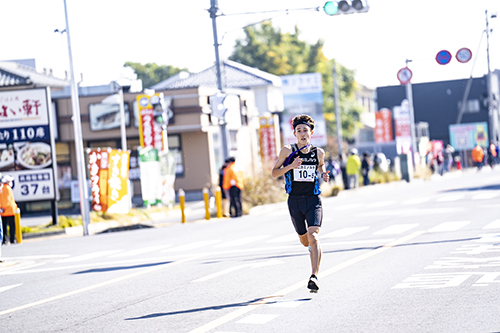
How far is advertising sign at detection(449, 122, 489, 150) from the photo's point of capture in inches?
2379

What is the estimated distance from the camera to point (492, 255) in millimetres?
11016

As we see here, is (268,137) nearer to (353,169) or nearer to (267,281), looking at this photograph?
(353,169)

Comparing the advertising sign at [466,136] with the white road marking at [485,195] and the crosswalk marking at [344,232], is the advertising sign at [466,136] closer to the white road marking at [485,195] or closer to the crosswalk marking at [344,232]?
the white road marking at [485,195]

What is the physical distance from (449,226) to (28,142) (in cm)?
1334

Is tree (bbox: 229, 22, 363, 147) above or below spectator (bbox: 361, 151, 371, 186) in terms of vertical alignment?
above

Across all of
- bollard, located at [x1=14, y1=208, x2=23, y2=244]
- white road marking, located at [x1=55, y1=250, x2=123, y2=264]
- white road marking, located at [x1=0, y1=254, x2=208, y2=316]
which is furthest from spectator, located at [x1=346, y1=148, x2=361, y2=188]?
white road marking, located at [x1=0, y1=254, x2=208, y2=316]

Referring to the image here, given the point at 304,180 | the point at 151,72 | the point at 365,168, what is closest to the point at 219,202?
the point at 365,168

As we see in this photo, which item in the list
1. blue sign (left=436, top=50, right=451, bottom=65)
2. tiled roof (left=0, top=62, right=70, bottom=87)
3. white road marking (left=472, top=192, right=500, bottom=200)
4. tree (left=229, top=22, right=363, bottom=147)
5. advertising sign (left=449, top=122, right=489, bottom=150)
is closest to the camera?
white road marking (left=472, top=192, right=500, bottom=200)

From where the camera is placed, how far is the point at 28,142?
77.3 ft

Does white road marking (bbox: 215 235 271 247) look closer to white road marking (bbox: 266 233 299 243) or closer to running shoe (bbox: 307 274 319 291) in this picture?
white road marking (bbox: 266 233 299 243)

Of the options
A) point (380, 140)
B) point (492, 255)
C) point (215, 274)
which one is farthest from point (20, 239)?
point (380, 140)

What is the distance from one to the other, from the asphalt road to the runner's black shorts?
0.78 m

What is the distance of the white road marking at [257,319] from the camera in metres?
7.30

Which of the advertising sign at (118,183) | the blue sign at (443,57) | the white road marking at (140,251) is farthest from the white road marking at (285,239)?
the blue sign at (443,57)
